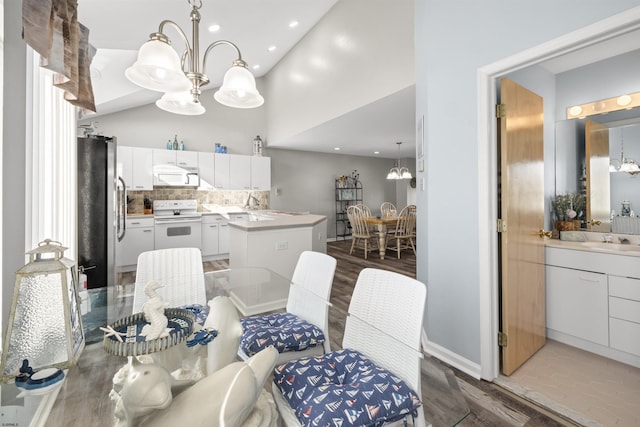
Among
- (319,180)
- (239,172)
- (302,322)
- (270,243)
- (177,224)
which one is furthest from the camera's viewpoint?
(319,180)

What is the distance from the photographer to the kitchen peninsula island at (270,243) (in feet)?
10.0

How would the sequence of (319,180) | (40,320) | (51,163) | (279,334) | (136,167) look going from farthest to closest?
(319,180)
(136,167)
(51,163)
(279,334)
(40,320)

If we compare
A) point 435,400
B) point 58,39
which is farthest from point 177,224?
point 435,400

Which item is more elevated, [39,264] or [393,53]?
[393,53]

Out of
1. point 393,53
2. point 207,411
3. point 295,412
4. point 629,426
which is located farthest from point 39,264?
point 393,53

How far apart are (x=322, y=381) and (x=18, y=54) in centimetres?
175

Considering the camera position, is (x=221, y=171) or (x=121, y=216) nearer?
(x=121, y=216)

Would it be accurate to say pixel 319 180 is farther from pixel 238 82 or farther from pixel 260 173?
pixel 238 82

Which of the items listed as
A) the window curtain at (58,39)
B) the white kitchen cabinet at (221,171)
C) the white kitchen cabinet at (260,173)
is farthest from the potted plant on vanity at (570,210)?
the white kitchen cabinet at (221,171)

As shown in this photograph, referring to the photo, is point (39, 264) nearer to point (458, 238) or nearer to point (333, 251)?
point (458, 238)

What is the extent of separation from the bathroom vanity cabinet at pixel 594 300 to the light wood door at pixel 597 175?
51 cm

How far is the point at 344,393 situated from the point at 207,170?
5.69 m

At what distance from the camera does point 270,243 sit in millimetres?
3188

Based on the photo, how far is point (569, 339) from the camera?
240 centimetres
